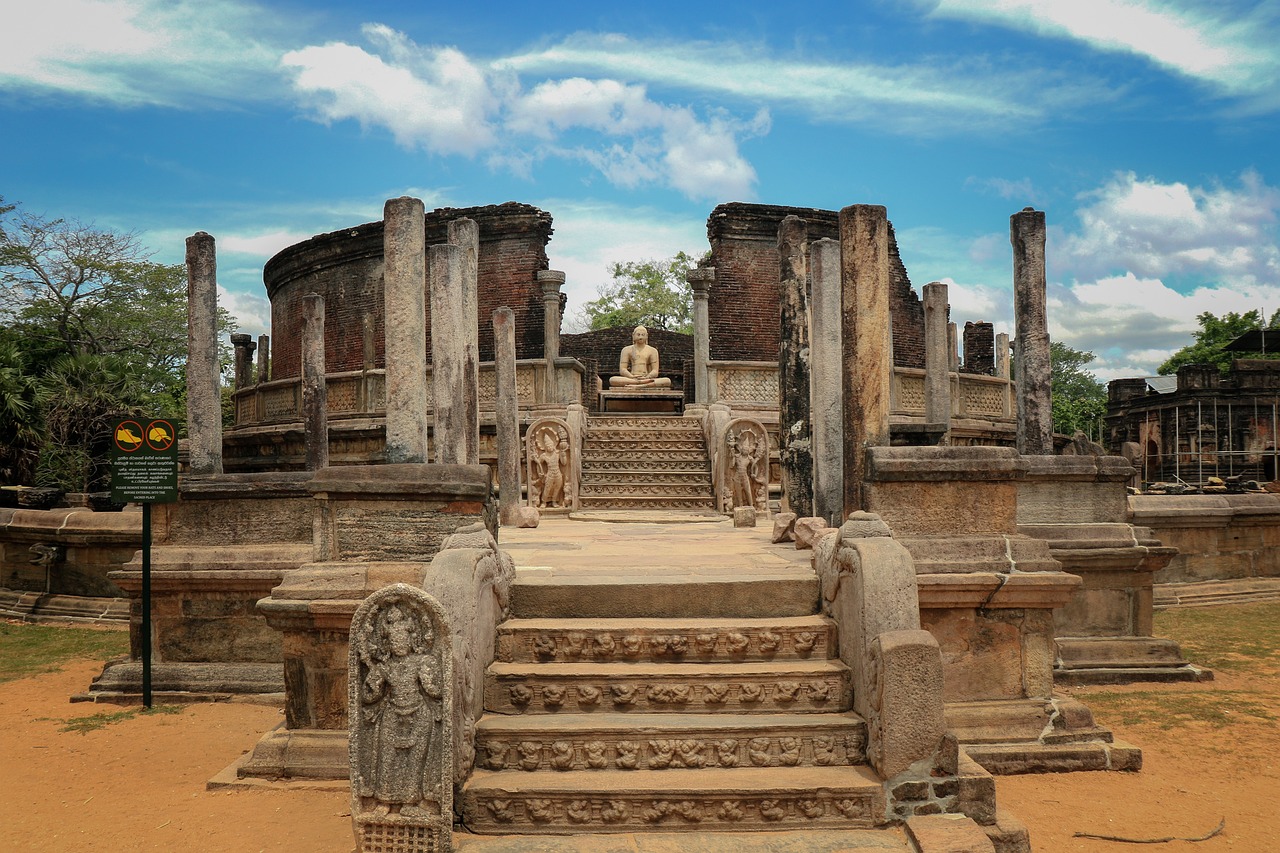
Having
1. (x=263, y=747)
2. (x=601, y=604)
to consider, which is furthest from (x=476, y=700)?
(x=263, y=747)

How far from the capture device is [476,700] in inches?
168

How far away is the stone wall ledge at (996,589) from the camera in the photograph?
17.3 ft

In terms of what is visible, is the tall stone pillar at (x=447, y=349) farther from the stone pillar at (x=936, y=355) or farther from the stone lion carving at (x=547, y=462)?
the stone pillar at (x=936, y=355)

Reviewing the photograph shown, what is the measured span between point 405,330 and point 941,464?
12.3 ft

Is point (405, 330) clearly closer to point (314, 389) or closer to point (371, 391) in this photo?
point (314, 389)

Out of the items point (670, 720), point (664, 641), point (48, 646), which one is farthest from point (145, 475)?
point (670, 720)

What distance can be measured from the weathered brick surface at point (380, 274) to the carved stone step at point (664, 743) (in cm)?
1999

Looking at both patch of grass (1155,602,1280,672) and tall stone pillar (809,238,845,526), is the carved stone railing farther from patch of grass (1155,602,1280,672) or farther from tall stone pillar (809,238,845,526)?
patch of grass (1155,602,1280,672)

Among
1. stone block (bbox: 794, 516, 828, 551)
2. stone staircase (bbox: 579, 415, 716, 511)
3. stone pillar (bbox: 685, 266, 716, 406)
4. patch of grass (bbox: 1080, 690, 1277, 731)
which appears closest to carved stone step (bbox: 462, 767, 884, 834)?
stone block (bbox: 794, 516, 828, 551)

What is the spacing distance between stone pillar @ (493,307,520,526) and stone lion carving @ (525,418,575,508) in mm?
514

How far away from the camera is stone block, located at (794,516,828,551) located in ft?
21.5

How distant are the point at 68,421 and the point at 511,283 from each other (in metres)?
11.3

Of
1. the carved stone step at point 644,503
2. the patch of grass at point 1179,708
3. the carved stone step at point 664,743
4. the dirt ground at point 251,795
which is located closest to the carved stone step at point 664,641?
the carved stone step at point 664,743

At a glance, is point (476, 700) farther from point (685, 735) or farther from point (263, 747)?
point (263, 747)
